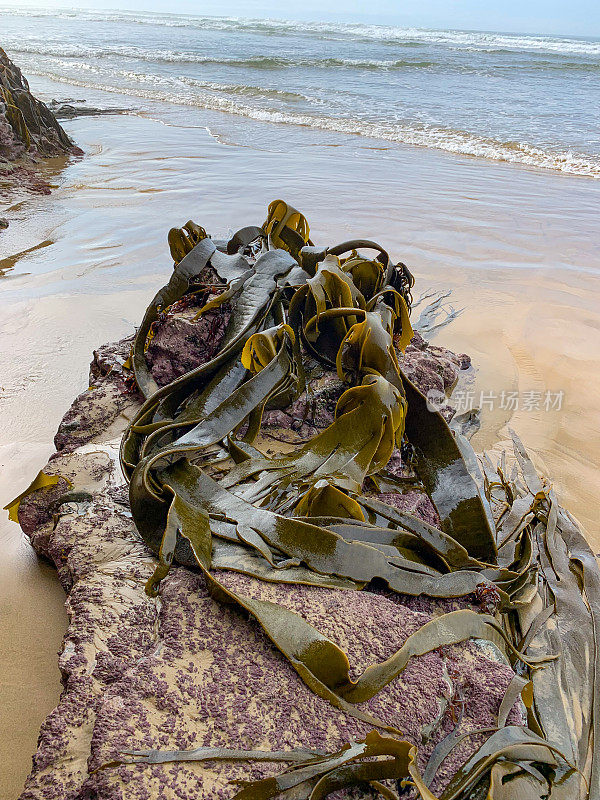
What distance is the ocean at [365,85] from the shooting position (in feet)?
28.2

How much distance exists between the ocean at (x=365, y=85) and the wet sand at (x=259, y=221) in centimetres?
160

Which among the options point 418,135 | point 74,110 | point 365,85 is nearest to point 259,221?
point 418,135

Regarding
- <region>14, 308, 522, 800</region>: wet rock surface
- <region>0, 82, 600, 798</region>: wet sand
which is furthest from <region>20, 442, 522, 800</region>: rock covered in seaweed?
<region>0, 82, 600, 798</region>: wet sand

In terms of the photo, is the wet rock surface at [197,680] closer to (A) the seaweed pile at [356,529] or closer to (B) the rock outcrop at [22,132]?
(A) the seaweed pile at [356,529]

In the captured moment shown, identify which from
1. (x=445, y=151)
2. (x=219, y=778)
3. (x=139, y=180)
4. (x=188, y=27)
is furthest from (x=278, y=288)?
(x=188, y=27)

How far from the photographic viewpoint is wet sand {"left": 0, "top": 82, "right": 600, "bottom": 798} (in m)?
1.84

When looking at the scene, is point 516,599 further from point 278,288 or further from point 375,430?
point 278,288

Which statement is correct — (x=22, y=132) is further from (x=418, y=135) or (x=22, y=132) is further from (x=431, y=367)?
(x=431, y=367)

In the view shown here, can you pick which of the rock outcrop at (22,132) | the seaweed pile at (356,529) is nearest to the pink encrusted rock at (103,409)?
the seaweed pile at (356,529)

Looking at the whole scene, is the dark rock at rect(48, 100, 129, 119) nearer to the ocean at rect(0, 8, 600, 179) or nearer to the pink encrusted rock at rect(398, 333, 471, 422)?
the ocean at rect(0, 8, 600, 179)

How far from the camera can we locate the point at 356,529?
4.79 feet

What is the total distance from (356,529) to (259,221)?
140 inches

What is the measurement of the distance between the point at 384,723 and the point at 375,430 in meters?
0.79

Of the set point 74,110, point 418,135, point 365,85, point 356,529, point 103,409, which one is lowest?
point 103,409
